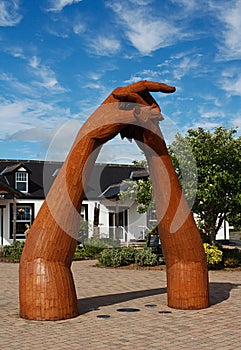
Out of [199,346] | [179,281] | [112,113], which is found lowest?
[199,346]

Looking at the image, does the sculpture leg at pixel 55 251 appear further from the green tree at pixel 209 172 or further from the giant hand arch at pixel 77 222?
the green tree at pixel 209 172

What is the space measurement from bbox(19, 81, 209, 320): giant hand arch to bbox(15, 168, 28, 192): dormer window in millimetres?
24460

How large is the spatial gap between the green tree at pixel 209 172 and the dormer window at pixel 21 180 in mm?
15742

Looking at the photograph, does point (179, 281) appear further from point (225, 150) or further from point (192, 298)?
point (225, 150)

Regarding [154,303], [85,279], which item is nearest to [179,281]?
[154,303]

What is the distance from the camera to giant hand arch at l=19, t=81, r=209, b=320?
830cm

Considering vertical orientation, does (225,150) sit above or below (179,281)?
above

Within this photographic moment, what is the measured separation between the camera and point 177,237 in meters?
9.17

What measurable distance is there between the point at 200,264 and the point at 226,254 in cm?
948

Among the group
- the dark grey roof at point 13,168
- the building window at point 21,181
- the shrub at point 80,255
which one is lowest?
the shrub at point 80,255

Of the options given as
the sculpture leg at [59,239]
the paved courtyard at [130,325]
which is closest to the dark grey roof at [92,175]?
the paved courtyard at [130,325]

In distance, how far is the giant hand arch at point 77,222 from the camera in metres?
8.30

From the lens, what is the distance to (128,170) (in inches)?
1470

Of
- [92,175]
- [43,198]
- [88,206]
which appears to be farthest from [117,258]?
[92,175]
